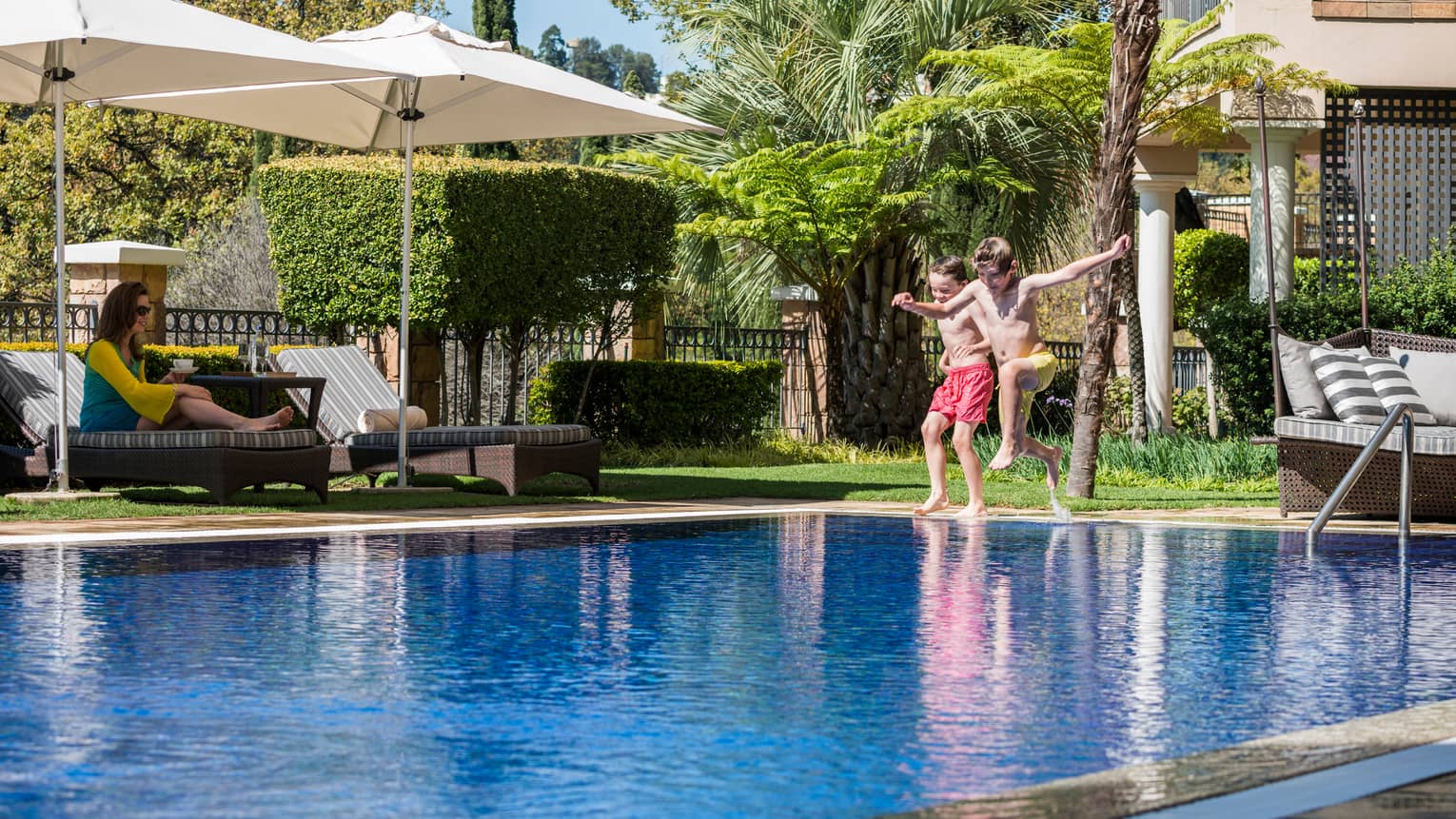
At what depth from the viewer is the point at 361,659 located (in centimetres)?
545

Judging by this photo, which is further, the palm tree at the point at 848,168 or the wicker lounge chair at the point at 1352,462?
the palm tree at the point at 848,168

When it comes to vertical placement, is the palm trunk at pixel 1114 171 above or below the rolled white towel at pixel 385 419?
above

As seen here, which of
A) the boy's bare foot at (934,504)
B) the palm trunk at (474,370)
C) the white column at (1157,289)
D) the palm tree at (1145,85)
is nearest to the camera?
the boy's bare foot at (934,504)

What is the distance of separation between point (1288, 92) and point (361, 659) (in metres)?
15.1

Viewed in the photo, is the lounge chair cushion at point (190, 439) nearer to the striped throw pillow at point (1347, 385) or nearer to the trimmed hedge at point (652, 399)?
the trimmed hedge at point (652, 399)

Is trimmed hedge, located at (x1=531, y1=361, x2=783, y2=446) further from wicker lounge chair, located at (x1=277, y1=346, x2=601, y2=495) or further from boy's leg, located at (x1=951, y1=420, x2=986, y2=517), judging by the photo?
boy's leg, located at (x1=951, y1=420, x2=986, y2=517)

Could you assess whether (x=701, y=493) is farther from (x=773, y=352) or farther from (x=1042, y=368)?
(x=773, y=352)

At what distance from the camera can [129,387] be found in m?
11.3

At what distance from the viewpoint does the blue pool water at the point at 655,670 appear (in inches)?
152

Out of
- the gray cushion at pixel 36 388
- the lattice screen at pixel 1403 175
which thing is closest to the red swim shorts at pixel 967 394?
the gray cushion at pixel 36 388

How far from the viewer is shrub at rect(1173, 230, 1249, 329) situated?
2961 cm

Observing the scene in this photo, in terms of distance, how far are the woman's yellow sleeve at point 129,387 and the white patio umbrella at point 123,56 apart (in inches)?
9.6

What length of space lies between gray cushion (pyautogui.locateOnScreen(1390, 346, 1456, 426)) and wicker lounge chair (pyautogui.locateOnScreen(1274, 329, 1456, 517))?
726 millimetres

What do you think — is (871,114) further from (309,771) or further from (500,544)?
(309,771)
